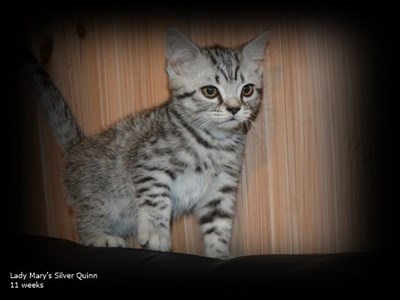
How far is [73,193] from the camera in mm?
1309

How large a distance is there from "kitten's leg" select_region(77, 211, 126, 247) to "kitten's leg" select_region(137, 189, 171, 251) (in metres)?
0.12

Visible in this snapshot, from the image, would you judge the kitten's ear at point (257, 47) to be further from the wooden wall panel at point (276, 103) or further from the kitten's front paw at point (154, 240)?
the kitten's front paw at point (154, 240)

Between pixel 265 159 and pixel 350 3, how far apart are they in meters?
0.43

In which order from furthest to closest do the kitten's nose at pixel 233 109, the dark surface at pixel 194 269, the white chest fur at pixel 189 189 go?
1. the white chest fur at pixel 189 189
2. the kitten's nose at pixel 233 109
3. the dark surface at pixel 194 269

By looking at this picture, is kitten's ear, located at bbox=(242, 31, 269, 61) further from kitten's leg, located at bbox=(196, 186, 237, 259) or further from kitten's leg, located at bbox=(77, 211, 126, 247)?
kitten's leg, located at bbox=(77, 211, 126, 247)

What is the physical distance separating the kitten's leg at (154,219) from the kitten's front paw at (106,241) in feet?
0.30

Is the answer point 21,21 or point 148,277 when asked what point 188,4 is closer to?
point 21,21

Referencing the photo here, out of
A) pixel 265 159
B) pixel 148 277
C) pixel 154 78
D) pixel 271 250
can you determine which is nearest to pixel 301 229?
pixel 271 250

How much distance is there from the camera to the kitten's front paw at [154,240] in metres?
1.13

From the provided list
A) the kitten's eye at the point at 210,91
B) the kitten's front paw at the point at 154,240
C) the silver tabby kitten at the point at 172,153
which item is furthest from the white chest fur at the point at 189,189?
the kitten's eye at the point at 210,91

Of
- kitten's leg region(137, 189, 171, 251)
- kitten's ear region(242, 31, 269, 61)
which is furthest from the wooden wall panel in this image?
kitten's leg region(137, 189, 171, 251)

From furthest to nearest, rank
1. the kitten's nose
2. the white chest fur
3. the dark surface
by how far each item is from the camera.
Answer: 1. the white chest fur
2. the kitten's nose
3. the dark surface

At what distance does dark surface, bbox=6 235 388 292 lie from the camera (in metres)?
0.90

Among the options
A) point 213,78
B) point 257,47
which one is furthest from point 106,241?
point 257,47
